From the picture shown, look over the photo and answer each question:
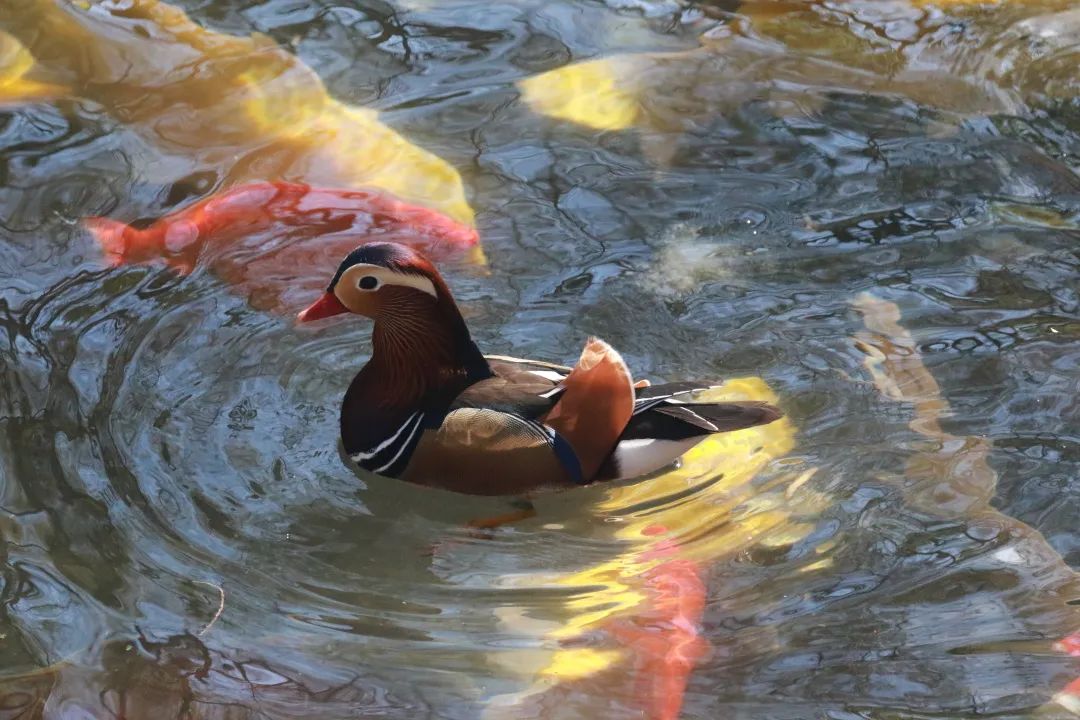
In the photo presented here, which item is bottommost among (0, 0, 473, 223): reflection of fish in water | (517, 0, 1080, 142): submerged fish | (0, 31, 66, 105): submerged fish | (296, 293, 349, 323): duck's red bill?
(0, 31, 66, 105): submerged fish

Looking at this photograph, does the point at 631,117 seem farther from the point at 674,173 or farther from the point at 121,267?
the point at 121,267

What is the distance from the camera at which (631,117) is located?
6.00 meters

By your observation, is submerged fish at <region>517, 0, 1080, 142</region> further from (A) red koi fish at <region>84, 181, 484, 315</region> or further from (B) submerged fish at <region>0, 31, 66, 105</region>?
(B) submerged fish at <region>0, 31, 66, 105</region>

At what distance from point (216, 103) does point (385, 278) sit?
7.54ft

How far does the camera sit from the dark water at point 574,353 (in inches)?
136

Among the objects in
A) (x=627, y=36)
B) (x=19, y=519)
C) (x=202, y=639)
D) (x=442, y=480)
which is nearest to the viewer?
(x=202, y=639)

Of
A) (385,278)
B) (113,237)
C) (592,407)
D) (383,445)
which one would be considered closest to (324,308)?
(385,278)

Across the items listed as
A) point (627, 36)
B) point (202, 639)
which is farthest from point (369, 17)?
point (202, 639)

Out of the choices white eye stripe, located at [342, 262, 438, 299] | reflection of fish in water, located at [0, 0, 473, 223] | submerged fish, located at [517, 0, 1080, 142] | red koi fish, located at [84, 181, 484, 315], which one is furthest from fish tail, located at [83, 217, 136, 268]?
submerged fish, located at [517, 0, 1080, 142]

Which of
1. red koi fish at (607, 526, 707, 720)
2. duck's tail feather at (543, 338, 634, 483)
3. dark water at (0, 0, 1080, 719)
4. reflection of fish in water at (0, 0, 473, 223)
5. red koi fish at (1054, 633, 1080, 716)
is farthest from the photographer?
reflection of fish in water at (0, 0, 473, 223)

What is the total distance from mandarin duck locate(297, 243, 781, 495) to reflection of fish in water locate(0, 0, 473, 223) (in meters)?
1.18

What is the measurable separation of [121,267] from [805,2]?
12.0 ft

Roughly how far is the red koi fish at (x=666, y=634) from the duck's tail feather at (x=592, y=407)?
1.34 ft

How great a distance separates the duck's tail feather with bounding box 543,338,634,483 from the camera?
4.09m
